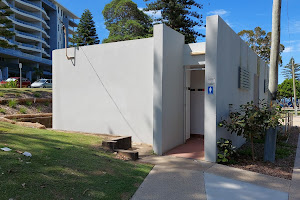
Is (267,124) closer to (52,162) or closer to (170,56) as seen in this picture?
(170,56)

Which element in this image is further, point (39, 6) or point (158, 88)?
point (39, 6)

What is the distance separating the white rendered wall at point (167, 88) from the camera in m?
7.00

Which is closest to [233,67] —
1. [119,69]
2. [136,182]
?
[119,69]

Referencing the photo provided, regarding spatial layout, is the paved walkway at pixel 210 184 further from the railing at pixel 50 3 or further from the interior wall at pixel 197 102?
the railing at pixel 50 3

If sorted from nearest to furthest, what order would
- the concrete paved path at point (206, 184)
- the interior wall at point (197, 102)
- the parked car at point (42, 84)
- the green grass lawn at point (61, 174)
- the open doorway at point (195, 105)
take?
the green grass lawn at point (61, 174) < the concrete paved path at point (206, 184) < the open doorway at point (195, 105) < the interior wall at point (197, 102) < the parked car at point (42, 84)

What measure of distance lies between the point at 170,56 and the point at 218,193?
167 inches

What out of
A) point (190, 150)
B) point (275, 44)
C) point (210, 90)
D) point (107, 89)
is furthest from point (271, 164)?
point (107, 89)

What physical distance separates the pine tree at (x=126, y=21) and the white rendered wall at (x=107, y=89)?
1710cm

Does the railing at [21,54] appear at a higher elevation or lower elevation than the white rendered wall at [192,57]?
higher

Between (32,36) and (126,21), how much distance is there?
31041 millimetres

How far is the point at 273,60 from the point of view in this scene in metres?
6.63

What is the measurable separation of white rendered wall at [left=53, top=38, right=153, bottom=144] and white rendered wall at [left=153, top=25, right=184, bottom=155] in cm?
78

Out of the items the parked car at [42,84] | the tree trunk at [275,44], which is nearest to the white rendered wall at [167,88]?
the tree trunk at [275,44]

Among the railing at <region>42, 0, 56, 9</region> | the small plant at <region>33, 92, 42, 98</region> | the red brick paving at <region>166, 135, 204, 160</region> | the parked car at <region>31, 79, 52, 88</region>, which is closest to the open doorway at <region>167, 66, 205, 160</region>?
the red brick paving at <region>166, 135, 204, 160</region>
